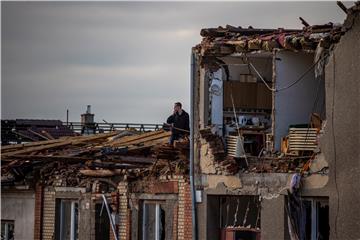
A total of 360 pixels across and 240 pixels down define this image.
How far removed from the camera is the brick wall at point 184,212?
23.3m

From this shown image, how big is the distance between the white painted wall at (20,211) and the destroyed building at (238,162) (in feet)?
0.21

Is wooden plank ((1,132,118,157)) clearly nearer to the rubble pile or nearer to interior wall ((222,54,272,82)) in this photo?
the rubble pile

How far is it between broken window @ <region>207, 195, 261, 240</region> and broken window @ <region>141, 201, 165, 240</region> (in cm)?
183

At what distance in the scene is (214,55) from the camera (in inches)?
902

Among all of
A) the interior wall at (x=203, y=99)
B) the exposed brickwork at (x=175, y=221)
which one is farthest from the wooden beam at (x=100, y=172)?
the interior wall at (x=203, y=99)

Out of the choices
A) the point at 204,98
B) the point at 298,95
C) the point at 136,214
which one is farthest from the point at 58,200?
the point at 298,95

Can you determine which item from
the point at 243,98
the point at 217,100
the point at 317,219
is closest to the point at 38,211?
the point at 217,100

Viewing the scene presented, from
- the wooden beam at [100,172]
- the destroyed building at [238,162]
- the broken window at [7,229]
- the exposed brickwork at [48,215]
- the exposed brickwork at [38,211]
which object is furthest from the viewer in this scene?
the broken window at [7,229]

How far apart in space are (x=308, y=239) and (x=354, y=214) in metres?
2.07

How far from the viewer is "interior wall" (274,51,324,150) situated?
74.2ft

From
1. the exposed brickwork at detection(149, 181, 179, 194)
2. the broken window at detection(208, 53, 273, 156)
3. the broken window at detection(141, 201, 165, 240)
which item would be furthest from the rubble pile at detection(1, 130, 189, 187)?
the broken window at detection(208, 53, 273, 156)

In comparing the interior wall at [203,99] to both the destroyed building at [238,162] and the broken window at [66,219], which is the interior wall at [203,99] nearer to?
the destroyed building at [238,162]

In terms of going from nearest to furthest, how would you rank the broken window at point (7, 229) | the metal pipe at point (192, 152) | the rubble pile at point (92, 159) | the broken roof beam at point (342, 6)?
the broken roof beam at point (342, 6)
the metal pipe at point (192, 152)
the rubble pile at point (92, 159)
the broken window at point (7, 229)

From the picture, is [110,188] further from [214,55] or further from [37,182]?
[214,55]
